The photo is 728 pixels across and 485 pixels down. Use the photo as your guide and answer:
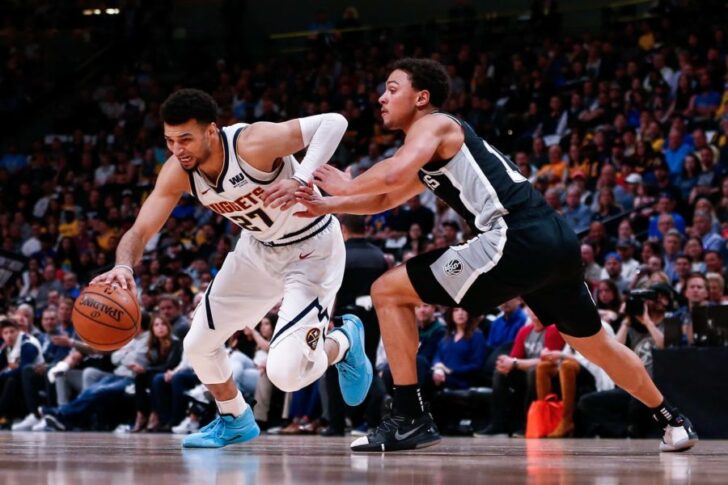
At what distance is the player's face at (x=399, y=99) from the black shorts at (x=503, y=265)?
72 centimetres

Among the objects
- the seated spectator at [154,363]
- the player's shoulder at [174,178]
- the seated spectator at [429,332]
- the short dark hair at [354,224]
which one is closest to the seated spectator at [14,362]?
the seated spectator at [154,363]

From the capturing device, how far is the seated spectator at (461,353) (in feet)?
35.0

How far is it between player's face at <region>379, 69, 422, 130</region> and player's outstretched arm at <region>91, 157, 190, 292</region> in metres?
1.13

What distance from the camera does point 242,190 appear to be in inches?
240

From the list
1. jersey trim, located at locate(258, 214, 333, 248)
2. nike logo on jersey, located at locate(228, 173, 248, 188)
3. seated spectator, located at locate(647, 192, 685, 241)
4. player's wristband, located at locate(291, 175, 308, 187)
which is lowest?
jersey trim, located at locate(258, 214, 333, 248)

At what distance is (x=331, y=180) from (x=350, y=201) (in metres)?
0.14

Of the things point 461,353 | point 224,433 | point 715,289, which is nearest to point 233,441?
point 224,433

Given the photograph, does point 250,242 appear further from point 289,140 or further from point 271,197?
point 271,197

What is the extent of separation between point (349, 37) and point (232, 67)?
7.70 feet

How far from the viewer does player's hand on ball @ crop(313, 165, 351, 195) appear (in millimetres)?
5404

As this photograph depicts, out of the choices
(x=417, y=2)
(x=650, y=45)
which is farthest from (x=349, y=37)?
(x=650, y=45)

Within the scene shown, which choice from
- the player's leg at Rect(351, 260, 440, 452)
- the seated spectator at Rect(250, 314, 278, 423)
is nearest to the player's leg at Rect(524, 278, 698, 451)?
the player's leg at Rect(351, 260, 440, 452)

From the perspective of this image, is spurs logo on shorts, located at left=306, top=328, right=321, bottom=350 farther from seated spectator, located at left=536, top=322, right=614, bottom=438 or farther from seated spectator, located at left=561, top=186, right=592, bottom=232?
seated spectator, located at left=561, top=186, right=592, bottom=232

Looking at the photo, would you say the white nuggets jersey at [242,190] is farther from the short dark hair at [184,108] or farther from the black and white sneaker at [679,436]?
the black and white sneaker at [679,436]
